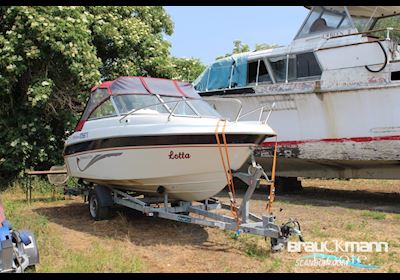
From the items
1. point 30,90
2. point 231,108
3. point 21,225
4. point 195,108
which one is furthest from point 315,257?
point 30,90

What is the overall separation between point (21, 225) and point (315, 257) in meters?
4.16

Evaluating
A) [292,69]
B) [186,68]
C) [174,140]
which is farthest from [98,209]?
[186,68]

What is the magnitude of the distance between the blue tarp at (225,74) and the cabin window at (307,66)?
1.52 m

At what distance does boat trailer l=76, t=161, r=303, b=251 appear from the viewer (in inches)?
221

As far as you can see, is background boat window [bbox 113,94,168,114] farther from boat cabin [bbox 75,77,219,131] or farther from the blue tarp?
the blue tarp

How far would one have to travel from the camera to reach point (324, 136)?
9.53 m

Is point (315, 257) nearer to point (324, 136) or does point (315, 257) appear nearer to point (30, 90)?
point (324, 136)

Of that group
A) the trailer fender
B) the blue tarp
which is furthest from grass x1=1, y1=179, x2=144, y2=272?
the blue tarp

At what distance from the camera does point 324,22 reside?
10.2 m

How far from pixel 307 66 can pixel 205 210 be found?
4.74 meters

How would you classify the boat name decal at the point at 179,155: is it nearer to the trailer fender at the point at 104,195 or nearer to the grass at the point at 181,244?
the grass at the point at 181,244

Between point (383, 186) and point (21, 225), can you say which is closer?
point (21, 225)

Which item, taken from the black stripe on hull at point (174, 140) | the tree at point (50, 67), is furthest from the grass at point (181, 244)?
the tree at point (50, 67)

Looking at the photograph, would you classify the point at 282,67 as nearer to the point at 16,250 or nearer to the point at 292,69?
the point at 292,69
